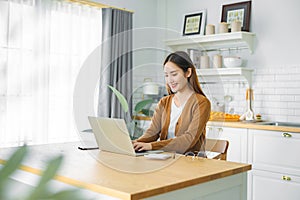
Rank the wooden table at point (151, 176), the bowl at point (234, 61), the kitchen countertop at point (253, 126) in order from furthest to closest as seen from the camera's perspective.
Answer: the bowl at point (234, 61) < the kitchen countertop at point (253, 126) < the wooden table at point (151, 176)

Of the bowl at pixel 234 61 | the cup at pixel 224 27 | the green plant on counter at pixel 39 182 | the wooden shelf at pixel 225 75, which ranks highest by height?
the cup at pixel 224 27

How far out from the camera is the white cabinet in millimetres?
3402

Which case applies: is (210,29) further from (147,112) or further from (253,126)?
(147,112)

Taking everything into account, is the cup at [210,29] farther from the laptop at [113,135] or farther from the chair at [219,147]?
the laptop at [113,135]

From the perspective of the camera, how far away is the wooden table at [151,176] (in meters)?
1.43

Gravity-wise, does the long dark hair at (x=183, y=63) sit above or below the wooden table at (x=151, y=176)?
above

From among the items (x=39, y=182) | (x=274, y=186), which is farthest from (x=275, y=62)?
(x=39, y=182)

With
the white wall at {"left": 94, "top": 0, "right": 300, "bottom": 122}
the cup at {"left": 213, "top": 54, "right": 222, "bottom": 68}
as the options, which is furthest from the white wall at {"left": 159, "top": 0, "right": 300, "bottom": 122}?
the cup at {"left": 213, "top": 54, "right": 222, "bottom": 68}

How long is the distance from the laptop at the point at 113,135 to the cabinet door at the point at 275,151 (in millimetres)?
1684

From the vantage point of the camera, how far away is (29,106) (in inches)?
151

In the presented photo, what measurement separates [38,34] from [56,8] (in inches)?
14.6

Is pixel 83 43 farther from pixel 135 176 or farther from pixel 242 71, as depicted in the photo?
pixel 135 176

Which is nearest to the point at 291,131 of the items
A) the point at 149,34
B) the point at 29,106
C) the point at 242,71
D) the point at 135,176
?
the point at 242,71

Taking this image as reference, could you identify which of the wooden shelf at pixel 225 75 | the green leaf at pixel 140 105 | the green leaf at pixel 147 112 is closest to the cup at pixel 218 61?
the wooden shelf at pixel 225 75
